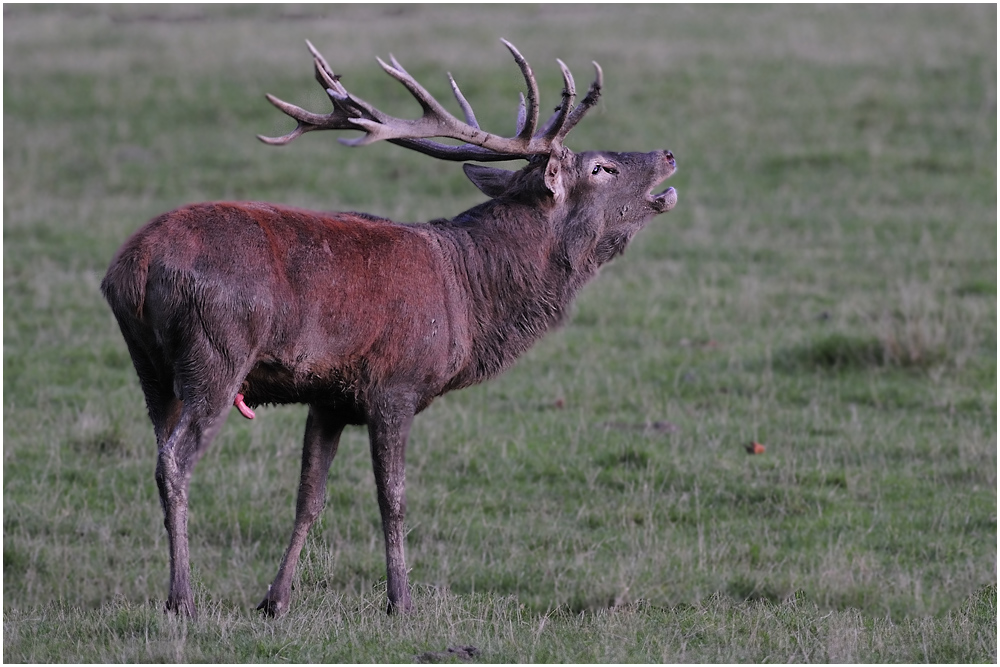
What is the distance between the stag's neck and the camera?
626 cm

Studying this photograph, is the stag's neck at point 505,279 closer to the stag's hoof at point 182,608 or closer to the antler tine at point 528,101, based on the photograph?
Answer: the antler tine at point 528,101

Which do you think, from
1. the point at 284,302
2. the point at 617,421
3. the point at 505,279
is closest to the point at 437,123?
the point at 505,279

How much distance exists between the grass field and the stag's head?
738 millimetres

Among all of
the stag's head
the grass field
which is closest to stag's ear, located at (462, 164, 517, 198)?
the stag's head

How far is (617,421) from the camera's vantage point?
937 cm

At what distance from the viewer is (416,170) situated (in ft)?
57.8

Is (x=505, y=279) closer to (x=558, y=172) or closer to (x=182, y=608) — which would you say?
(x=558, y=172)

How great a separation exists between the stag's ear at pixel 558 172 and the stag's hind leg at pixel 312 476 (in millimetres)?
1526

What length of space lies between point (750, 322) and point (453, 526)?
5.03 meters

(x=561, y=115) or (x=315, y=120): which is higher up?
(x=561, y=115)

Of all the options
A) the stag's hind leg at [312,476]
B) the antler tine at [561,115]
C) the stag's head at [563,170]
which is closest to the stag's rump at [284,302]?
the stag's hind leg at [312,476]

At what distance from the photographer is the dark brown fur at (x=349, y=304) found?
17.4 ft

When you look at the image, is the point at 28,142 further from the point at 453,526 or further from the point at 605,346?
the point at 453,526

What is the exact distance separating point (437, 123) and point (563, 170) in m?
0.73
